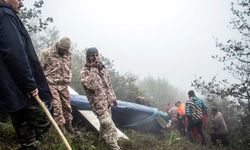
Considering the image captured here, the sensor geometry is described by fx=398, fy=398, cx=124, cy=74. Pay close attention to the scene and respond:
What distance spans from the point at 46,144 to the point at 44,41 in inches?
1072

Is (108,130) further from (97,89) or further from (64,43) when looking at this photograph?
(64,43)

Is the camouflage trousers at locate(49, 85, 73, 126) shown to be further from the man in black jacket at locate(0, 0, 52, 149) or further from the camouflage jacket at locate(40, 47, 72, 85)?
the man in black jacket at locate(0, 0, 52, 149)

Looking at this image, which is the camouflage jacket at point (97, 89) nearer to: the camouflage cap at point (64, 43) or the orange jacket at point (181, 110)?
the camouflage cap at point (64, 43)

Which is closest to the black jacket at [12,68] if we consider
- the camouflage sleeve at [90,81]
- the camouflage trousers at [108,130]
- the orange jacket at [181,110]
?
the camouflage trousers at [108,130]

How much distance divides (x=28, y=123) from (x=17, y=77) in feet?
1.99

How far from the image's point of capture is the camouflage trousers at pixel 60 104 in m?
8.48

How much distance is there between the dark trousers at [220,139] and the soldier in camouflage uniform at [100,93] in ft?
26.3

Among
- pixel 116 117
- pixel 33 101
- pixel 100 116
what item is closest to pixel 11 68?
pixel 33 101

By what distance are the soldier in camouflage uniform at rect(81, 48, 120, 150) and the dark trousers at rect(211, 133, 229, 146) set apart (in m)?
8.02

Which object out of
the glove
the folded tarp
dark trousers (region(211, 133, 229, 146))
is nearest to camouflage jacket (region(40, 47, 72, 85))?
the folded tarp

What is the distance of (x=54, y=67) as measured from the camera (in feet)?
29.3

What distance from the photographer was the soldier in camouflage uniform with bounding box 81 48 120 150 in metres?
8.35

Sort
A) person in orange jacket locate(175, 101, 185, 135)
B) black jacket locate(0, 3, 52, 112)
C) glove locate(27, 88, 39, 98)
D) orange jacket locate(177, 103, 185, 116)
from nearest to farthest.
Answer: black jacket locate(0, 3, 52, 112)
glove locate(27, 88, 39, 98)
person in orange jacket locate(175, 101, 185, 135)
orange jacket locate(177, 103, 185, 116)

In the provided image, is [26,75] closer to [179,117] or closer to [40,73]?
[40,73]
